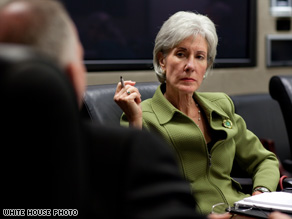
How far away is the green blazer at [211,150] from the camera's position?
1815mm

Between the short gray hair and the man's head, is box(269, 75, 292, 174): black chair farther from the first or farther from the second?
the man's head

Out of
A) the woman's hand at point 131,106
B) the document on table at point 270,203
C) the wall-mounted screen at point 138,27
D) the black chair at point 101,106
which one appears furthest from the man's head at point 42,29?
the wall-mounted screen at point 138,27

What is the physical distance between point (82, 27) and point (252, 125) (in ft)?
4.27

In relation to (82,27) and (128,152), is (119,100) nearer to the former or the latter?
(82,27)

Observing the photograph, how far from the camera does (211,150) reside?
1885 mm

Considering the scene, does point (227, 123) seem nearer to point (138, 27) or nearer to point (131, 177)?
point (138, 27)

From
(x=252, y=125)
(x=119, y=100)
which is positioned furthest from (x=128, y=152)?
(x=252, y=125)

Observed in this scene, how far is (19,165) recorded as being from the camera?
554mm

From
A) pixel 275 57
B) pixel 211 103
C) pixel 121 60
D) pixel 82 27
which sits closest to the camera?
pixel 211 103

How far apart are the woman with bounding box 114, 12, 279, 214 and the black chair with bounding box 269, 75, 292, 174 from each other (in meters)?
0.48

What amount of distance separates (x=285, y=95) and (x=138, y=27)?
998 millimetres

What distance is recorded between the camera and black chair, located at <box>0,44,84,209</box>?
0.53m

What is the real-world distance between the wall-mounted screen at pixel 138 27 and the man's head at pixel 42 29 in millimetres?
1918

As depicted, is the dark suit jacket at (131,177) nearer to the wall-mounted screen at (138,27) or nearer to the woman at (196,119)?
the woman at (196,119)
